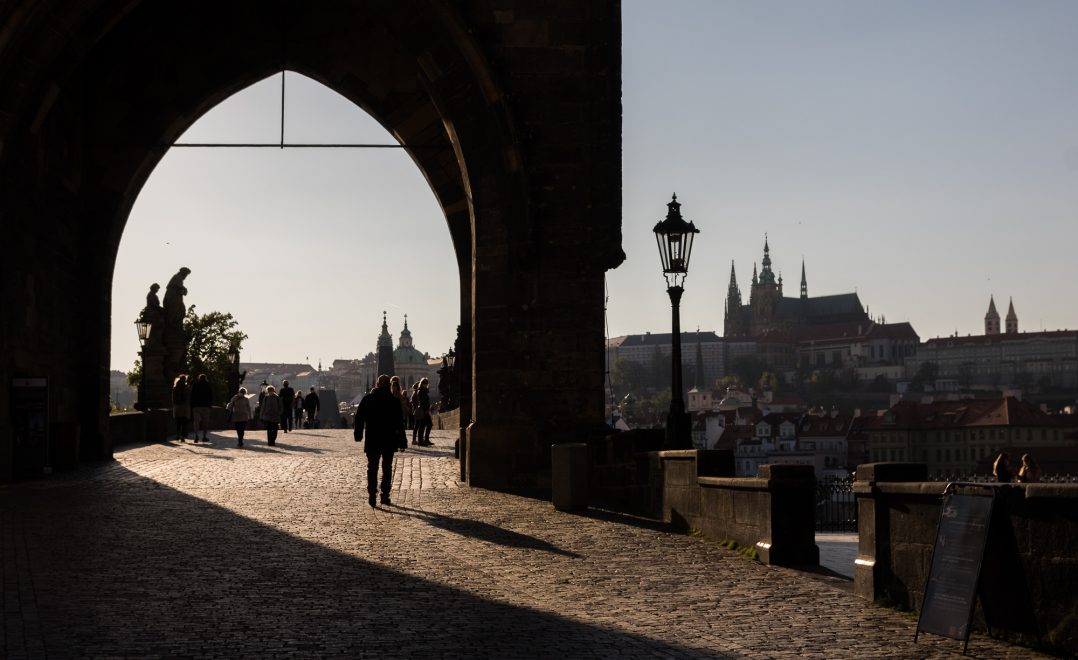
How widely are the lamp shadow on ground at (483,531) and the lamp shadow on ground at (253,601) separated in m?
0.03

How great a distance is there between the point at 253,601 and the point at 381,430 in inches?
274

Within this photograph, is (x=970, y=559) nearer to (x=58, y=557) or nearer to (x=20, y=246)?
(x=58, y=557)

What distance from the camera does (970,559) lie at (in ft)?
23.4

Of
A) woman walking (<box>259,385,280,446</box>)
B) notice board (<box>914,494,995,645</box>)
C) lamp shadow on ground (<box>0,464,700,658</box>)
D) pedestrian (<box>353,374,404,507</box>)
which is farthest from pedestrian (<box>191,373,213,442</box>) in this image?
notice board (<box>914,494,995,645</box>)

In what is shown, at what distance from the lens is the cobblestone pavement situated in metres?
7.16

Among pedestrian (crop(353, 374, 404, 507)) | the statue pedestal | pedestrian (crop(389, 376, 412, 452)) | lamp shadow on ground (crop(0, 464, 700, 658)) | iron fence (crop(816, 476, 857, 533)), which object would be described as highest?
the statue pedestal

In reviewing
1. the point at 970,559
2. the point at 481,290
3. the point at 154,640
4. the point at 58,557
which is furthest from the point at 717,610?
the point at 481,290

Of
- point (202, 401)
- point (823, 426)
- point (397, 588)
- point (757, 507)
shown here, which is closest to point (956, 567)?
point (397, 588)

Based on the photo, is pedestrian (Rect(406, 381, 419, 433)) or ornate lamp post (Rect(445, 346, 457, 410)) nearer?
pedestrian (Rect(406, 381, 419, 433))

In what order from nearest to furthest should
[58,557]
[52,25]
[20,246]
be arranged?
[58,557] → [52,25] → [20,246]

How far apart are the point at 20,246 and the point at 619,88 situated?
8135 millimetres

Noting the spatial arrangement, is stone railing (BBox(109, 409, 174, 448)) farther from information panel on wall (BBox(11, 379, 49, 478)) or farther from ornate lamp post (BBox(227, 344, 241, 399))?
ornate lamp post (BBox(227, 344, 241, 399))

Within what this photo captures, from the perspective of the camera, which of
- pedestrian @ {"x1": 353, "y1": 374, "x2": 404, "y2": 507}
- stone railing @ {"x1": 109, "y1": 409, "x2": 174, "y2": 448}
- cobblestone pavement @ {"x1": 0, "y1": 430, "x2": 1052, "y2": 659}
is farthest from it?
stone railing @ {"x1": 109, "y1": 409, "x2": 174, "y2": 448}

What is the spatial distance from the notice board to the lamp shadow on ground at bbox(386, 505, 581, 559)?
13.3ft
